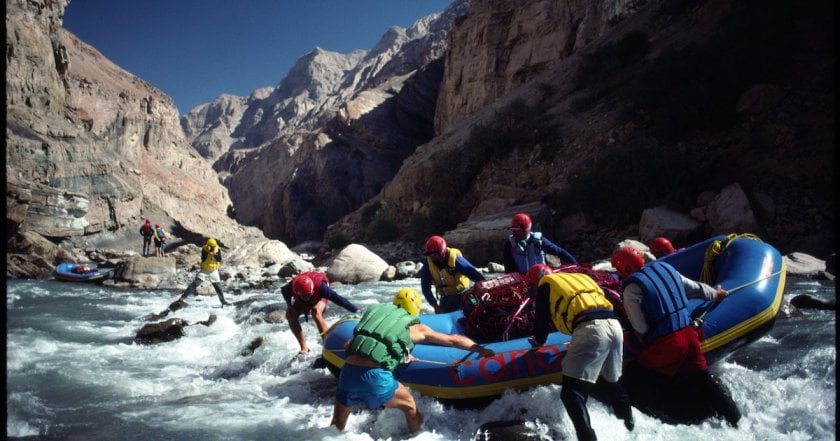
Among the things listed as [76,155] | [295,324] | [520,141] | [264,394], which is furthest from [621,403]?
[76,155]

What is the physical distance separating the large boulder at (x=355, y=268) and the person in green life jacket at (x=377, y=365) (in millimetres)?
8850

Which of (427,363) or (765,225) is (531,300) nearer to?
(427,363)

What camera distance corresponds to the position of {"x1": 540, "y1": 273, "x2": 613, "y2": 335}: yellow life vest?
3258 millimetres

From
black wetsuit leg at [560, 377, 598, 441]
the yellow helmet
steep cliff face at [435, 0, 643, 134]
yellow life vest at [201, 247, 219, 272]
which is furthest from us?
steep cliff face at [435, 0, 643, 134]

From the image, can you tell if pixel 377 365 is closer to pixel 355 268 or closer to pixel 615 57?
pixel 355 268

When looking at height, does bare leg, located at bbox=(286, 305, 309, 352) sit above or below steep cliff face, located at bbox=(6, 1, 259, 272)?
below

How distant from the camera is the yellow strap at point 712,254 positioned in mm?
4875

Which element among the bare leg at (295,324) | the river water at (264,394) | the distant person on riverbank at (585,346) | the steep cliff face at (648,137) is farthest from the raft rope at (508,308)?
the steep cliff face at (648,137)

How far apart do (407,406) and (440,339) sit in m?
0.63

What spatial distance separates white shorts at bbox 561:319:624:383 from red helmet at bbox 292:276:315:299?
328 cm

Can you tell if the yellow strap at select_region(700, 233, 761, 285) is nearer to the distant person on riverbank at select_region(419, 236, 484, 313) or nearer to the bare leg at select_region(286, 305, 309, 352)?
the distant person on riverbank at select_region(419, 236, 484, 313)

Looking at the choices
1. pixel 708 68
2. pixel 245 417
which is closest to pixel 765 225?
pixel 708 68

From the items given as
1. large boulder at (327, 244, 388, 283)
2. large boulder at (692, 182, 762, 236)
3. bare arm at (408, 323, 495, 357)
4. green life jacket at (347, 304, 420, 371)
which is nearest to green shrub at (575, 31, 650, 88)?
large boulder at (692, 182, 762, 236)

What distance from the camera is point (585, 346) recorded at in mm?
3162
